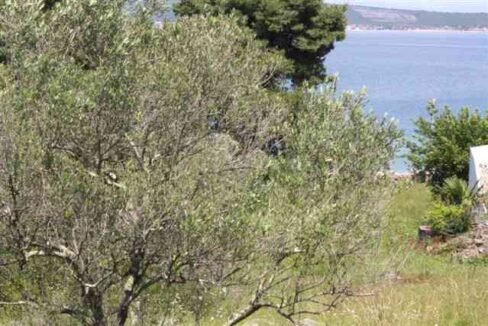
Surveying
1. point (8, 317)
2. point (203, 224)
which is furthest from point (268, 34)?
point (203, 224)

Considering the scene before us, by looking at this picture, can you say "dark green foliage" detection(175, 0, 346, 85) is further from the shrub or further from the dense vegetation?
the dense vegetation

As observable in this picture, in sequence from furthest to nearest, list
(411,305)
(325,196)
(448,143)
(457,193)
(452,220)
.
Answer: (448,143) → (457,193) → (452,220) → (411,305) → (325,196)

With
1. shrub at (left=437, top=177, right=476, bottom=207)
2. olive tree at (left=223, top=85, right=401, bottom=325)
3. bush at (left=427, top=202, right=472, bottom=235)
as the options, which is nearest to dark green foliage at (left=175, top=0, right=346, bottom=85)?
shrub at (left=437, top=177, right=476, bottom=207)

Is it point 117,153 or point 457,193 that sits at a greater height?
point 117,153

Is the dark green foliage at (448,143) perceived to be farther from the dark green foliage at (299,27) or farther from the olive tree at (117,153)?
the olive tree at (117,153)

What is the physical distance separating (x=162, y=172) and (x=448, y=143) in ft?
61.5

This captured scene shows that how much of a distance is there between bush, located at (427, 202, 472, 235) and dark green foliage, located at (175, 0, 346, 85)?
657 centimetres

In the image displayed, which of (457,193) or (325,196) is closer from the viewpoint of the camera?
(325,196)

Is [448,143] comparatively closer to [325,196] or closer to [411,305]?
[411,305]

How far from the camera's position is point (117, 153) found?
19.3 feet

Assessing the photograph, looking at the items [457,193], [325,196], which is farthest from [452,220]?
[325,196]

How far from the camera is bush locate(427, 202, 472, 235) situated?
20547 millimetres

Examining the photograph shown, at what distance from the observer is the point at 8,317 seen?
7.34 metres

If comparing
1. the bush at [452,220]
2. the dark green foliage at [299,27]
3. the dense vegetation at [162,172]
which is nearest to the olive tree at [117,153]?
the dense vegetation at [162,172]
